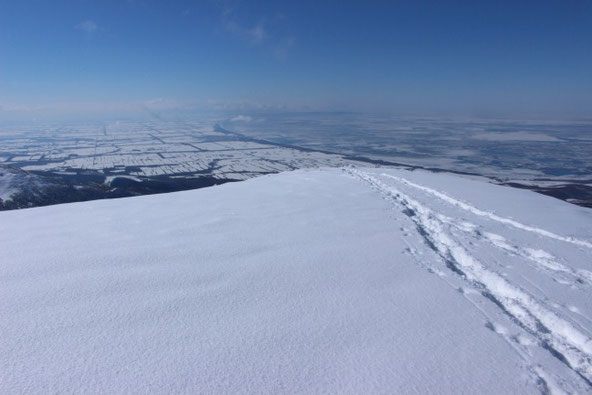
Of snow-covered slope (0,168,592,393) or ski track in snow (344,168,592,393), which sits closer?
snow-covered slope (0,168,592,393)

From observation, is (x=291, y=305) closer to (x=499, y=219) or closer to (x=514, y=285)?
(x=514, y=285)

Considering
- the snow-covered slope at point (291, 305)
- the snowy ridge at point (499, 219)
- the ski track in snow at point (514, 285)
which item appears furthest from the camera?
the snowy ridge at point (499, 219)

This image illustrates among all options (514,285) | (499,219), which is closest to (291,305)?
(514,285)

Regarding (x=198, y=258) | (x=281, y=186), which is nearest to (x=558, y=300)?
(x=198, y=258)

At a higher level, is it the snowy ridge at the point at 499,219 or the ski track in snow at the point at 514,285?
the ski track in snow at the point at 514,285

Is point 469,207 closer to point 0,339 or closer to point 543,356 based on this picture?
point 543,356
